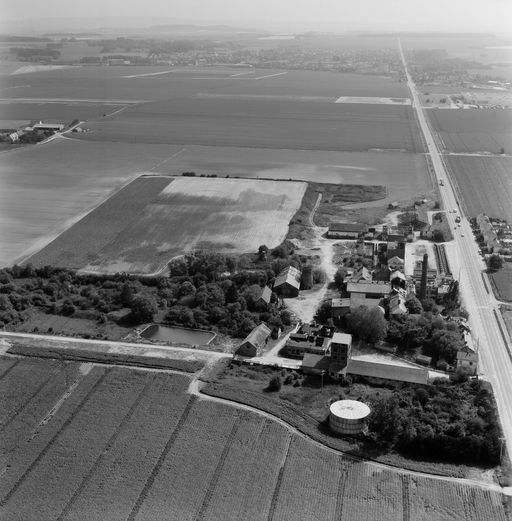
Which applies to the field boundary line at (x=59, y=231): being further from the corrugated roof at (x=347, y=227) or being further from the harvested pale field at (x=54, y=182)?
the corrugated roof at (x=347, y=227)

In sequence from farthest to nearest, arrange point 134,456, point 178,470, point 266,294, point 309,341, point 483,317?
point 266,294
point 483,317
point 309,341
point 134,456
point 178,470

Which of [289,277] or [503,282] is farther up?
[289,277]

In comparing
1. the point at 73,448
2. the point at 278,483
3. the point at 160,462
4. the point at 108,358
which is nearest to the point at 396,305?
the point at 278,483

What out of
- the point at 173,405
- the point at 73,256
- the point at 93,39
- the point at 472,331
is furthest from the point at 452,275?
the point at 93,39

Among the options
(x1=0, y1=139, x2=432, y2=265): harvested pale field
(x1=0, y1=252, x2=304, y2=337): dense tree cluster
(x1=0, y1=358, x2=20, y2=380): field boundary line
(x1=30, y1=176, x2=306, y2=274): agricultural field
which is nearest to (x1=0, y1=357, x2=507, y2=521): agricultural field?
(x1=0, y1=358, x2=20, y2=380): field boundary line

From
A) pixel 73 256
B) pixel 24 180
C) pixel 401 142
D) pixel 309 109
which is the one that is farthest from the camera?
pixel 309 109

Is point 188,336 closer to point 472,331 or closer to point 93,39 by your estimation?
point 472,331

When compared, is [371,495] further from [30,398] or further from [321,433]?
[30,398]
